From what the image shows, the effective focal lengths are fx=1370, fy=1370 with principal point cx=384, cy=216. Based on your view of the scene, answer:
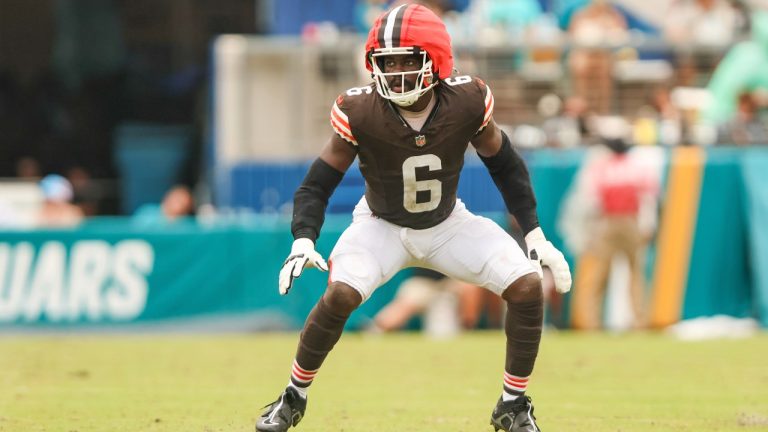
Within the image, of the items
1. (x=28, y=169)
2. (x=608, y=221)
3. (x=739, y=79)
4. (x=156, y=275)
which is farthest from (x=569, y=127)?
(x=28, y=169)

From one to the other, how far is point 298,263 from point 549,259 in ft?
4.12

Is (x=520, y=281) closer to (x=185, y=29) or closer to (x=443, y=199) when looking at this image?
(x=443, y=199)

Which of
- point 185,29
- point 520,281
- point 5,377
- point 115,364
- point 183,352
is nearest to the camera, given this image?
point 520,281

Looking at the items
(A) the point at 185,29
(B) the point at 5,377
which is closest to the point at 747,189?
(B) the point at 5,377

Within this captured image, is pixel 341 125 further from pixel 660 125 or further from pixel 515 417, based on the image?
pixel 660 125

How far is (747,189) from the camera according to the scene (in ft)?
46.9

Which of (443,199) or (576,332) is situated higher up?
(443,199)

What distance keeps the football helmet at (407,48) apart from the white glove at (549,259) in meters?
0.96

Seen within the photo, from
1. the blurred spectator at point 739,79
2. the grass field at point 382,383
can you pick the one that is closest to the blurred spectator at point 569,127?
the blurred spectator at point 739,79

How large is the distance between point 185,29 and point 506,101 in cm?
653

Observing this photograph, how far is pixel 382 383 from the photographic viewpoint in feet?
31.3

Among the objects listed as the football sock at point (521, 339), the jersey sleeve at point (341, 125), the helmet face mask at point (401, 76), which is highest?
the helmet face mask at point (401, 76)

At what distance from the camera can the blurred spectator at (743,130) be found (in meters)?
14.8

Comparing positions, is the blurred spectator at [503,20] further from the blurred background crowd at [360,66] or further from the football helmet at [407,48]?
the football helmet at [407,48]
